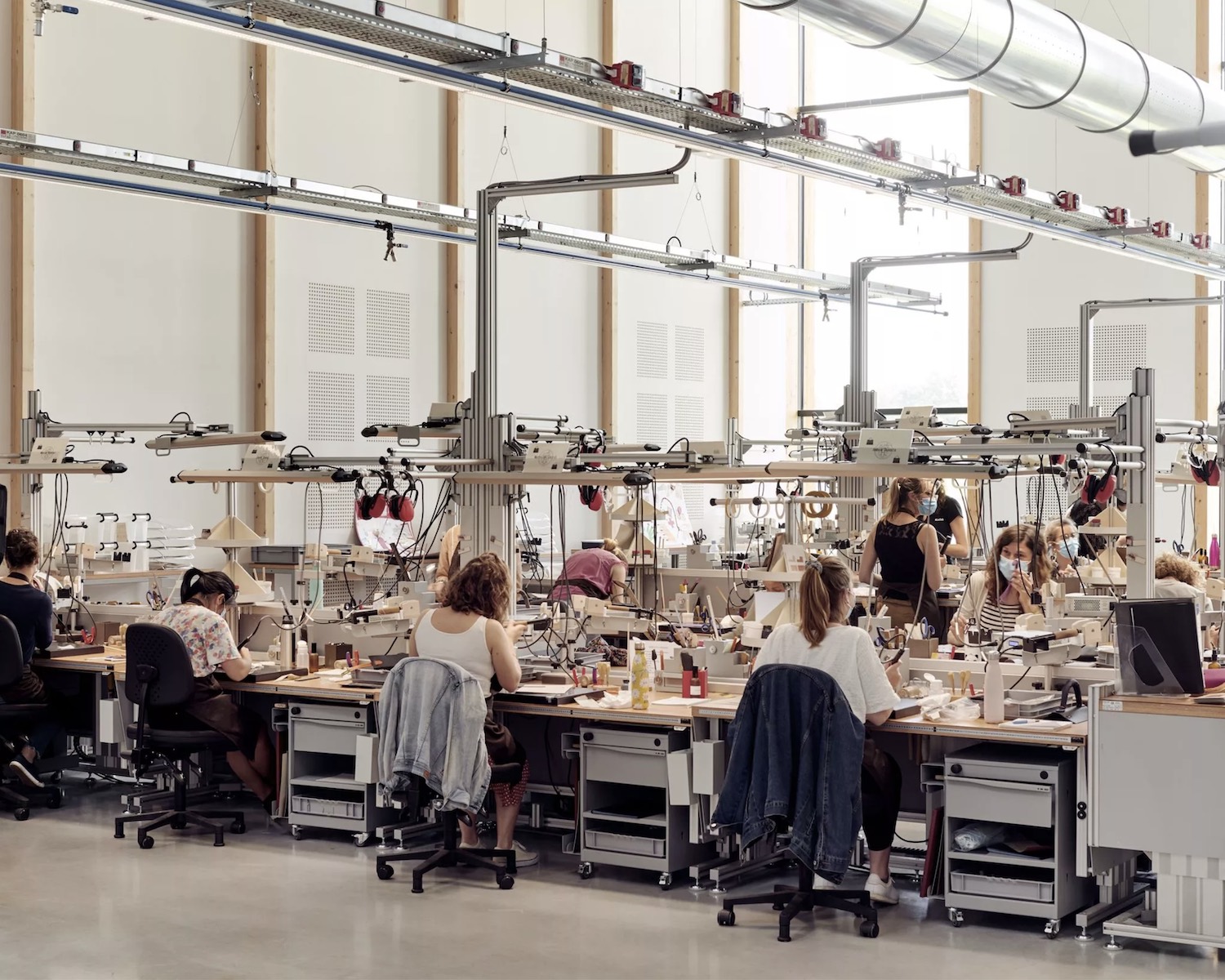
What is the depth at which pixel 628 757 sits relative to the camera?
5562 millimetres

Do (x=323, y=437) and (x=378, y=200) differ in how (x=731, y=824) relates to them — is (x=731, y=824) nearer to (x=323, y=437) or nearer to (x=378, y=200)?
(x=378, y=200)

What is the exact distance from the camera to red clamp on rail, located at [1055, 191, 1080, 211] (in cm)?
771

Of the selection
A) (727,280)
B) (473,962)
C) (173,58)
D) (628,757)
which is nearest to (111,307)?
(173,58)

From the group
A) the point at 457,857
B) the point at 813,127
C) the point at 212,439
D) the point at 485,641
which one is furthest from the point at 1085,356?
the point at 457,857

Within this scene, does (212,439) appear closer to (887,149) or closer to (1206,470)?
(887,149)

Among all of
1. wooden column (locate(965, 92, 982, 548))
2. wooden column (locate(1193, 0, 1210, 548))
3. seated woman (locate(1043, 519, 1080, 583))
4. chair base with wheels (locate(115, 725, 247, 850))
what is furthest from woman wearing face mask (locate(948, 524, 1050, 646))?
wooden column (locate(965, 92, 982, 548))

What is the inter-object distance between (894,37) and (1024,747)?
112 inches

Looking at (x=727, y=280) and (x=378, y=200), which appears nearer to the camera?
(x=378, y=200)

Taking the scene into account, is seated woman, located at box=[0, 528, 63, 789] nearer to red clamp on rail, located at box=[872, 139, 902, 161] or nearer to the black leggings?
the black leggings

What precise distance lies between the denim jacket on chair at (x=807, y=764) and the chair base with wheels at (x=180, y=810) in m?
2.42

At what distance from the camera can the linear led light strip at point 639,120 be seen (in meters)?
4.64

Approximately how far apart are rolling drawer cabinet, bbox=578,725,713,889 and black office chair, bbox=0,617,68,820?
8.58ft

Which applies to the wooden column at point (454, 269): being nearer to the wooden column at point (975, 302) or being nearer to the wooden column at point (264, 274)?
the wooden column at point (264, 274)

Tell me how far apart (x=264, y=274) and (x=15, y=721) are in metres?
4.04
